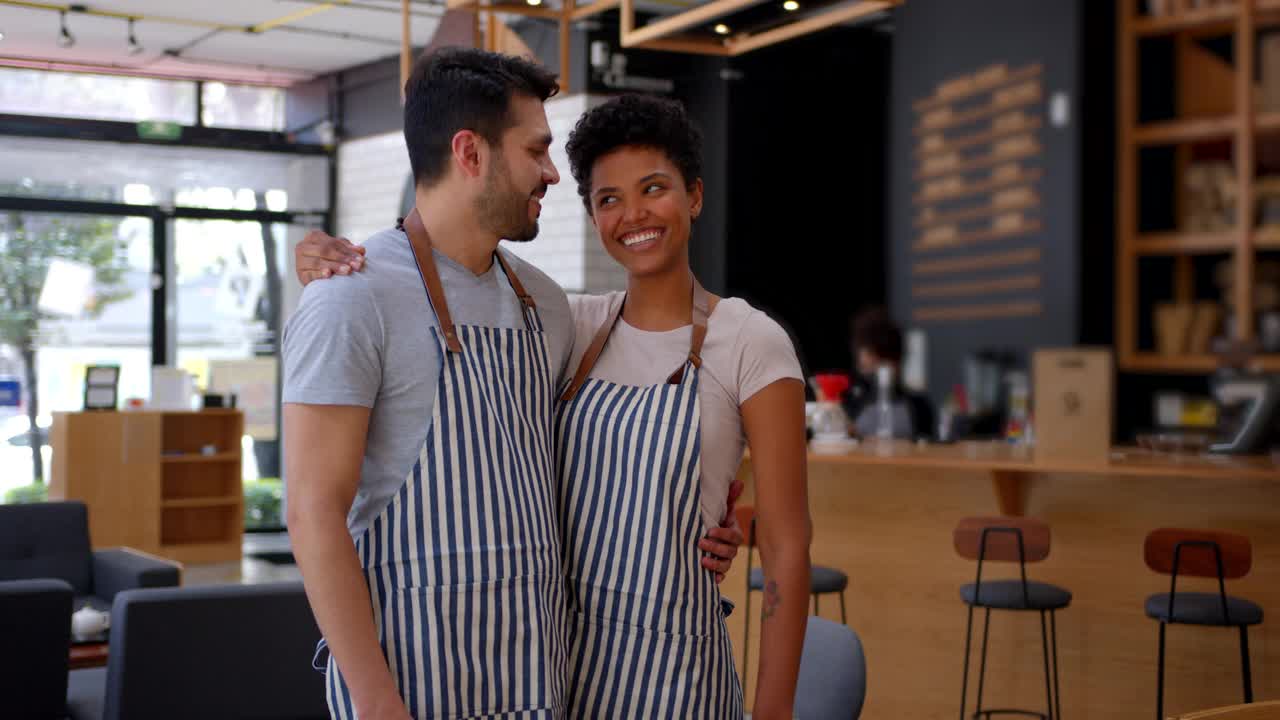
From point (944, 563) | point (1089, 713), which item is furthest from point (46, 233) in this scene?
point (1089, 713)

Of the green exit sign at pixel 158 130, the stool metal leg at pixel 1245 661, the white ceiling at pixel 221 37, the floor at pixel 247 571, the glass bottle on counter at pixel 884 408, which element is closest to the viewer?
the stool metal leg at pixel 1245 661

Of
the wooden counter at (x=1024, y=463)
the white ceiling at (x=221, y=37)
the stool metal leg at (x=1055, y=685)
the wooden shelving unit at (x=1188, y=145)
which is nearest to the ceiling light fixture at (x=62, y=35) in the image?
the white ceiling at (x=221, y=37)

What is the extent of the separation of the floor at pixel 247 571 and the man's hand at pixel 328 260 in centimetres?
719

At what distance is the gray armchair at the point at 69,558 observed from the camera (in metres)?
5.50

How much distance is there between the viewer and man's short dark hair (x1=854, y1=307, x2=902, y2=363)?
20.3 ft

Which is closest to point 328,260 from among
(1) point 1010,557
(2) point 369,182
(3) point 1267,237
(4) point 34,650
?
(4) point 34,650

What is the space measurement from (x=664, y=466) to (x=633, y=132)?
0.44 meters

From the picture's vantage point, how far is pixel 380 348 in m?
1.57

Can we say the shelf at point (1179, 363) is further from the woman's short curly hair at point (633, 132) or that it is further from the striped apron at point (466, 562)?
the striped apron at point (466, 562)

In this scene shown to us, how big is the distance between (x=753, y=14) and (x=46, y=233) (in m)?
7.17

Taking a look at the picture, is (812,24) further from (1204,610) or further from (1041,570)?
(1204,610)

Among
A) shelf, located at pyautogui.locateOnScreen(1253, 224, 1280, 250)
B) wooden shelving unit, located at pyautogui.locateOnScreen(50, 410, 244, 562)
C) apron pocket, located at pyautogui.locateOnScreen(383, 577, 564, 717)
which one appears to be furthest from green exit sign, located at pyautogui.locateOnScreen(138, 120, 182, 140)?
apron pocket, located at pyautogui.locateOnScreen(383, 577, 564, 717)

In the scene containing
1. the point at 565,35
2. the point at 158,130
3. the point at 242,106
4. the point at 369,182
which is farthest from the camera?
the point at 242,106

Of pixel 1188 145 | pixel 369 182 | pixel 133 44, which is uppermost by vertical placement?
pixel 133 44
